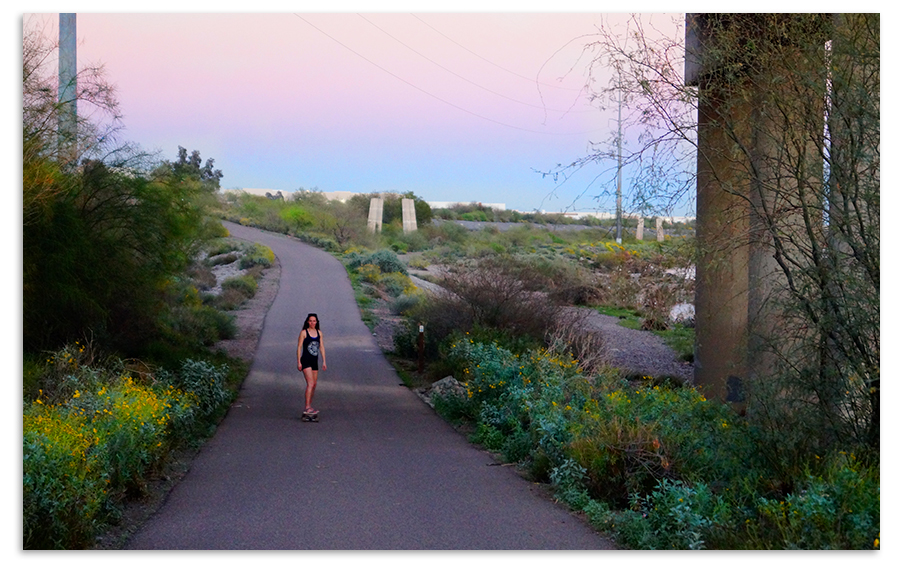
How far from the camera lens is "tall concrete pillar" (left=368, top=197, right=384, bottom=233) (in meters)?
67.5

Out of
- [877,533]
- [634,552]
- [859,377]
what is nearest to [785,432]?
[859,377]

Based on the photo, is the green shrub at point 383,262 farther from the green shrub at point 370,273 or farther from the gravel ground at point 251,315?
the gravel ground at point 251,315

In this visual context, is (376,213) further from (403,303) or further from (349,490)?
(349,490)

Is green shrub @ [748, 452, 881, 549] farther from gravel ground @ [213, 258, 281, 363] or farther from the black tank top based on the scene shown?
gravel ground @ [213, 258, 281, 363]

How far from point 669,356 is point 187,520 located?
1859cm

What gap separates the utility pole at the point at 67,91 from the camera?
10.6 m

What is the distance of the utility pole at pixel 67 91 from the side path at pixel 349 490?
459 centimetres

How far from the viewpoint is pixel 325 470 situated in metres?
9.38

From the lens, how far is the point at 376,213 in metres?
68.4

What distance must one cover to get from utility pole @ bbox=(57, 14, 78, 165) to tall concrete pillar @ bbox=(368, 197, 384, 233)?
55.2 metres

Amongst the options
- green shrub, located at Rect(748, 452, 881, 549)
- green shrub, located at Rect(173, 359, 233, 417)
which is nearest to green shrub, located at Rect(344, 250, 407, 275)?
green shrub, located at Rect(173, 359, 233, 417)

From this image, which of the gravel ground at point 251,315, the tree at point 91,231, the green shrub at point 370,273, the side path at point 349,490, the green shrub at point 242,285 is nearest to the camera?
the side path at point 349,490

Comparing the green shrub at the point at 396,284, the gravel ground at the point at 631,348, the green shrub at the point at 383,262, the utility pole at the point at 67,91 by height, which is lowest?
the gravel ground at the point at 631,348

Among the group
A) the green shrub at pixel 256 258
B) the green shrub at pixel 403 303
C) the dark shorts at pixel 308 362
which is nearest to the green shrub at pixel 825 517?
the dark shorts at pixel 308 362
